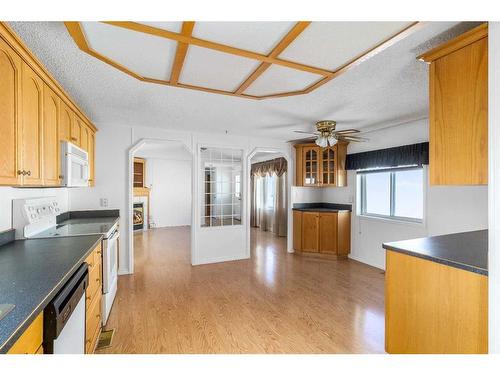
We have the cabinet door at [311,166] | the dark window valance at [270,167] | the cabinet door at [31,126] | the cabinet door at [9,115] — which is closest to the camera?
the cabinet door at [9,115]

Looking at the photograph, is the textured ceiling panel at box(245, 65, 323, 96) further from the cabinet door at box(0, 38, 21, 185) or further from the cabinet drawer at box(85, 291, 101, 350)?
the cabinet drawer at box(85, 291, 101, 350)

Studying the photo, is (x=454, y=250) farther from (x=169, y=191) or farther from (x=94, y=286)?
(x=169, y=191)

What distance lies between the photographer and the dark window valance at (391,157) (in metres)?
3.14

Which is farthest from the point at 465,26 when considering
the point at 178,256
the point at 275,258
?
the point at 178,256

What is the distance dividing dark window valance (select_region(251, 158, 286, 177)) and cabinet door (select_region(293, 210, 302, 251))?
5.81 ft

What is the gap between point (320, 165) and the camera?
438 cm

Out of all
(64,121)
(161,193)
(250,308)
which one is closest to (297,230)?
(250,308)

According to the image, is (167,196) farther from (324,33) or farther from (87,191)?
(324,33)

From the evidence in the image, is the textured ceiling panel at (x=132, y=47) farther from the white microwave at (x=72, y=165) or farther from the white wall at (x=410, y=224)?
the white wall at (x=410, y=224)

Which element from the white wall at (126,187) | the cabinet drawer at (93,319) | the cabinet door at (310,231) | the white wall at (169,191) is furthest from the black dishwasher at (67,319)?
the white wall at (169,191)

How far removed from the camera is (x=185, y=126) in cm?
354

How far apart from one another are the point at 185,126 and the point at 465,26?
308 cm

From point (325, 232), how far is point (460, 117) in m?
3.17

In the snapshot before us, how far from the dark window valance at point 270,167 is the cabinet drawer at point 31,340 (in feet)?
A: 17.9
